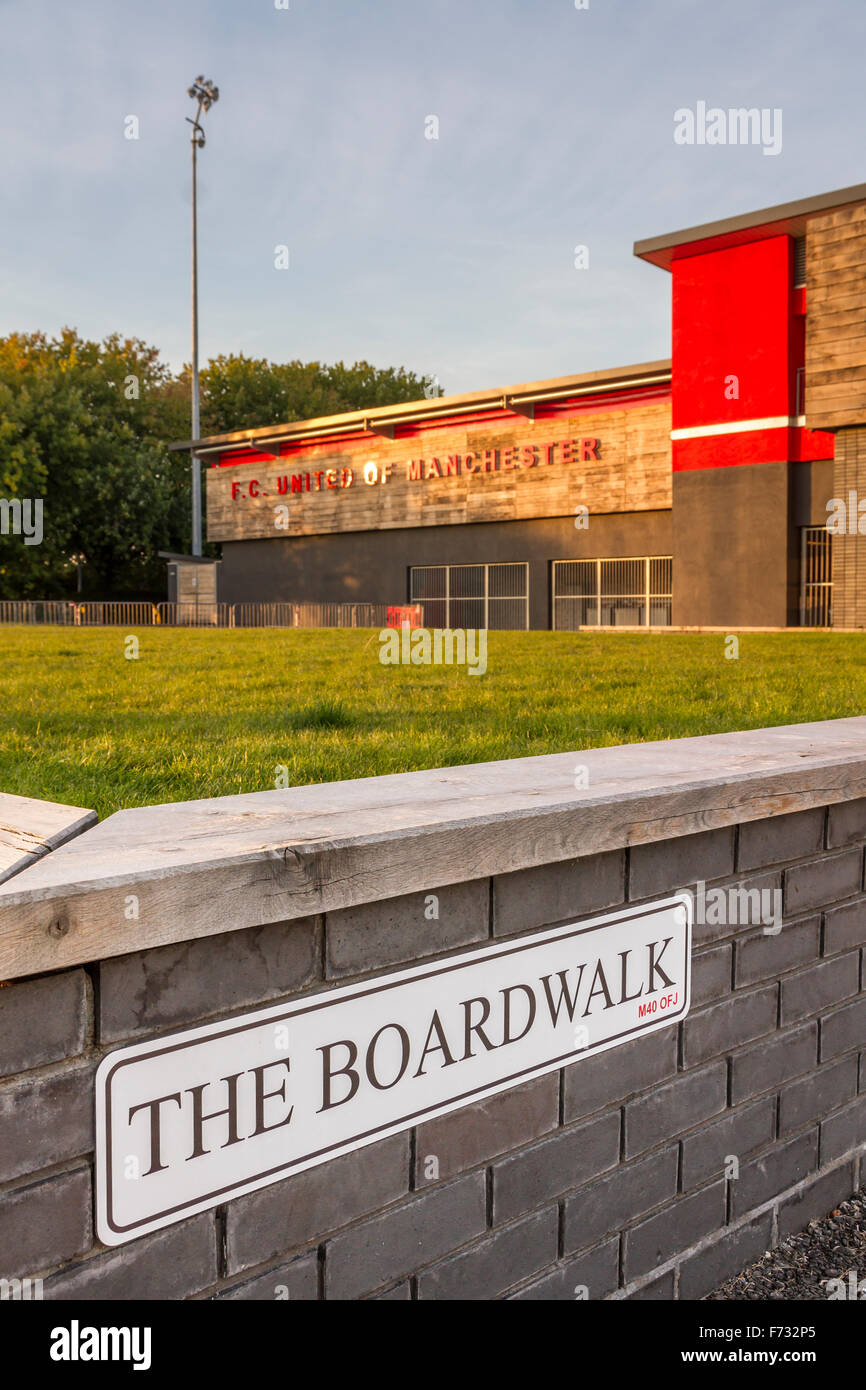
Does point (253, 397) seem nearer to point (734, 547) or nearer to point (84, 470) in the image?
point (84, 470)

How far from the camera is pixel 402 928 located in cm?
229

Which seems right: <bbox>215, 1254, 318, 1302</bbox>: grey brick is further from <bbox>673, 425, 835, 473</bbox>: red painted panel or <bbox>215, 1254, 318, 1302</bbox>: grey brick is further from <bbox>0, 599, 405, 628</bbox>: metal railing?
<bbox>0, 599, 405, 628</bbox>: metal railing

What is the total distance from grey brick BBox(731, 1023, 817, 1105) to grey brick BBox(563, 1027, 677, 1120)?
1.23 ft

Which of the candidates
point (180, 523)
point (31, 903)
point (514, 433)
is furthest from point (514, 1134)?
point (180, 523)

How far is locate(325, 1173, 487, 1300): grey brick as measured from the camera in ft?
7.43

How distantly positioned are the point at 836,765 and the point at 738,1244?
5.06 feet

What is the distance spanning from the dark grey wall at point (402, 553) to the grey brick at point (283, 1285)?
91.0ft

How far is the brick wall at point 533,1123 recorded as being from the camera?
183 cm

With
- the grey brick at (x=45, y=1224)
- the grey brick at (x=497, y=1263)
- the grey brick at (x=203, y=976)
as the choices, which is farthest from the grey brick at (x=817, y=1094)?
the grey brick at (x=45, y=1224)

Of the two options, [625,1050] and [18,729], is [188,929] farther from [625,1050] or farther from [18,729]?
[18,729]

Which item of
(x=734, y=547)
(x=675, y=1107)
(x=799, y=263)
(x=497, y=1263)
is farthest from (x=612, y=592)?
(x=497, y=1263)

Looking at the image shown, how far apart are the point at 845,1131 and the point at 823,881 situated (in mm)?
1030

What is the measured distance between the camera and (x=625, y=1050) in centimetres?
282

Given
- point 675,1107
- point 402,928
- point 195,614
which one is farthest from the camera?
point 195,614
